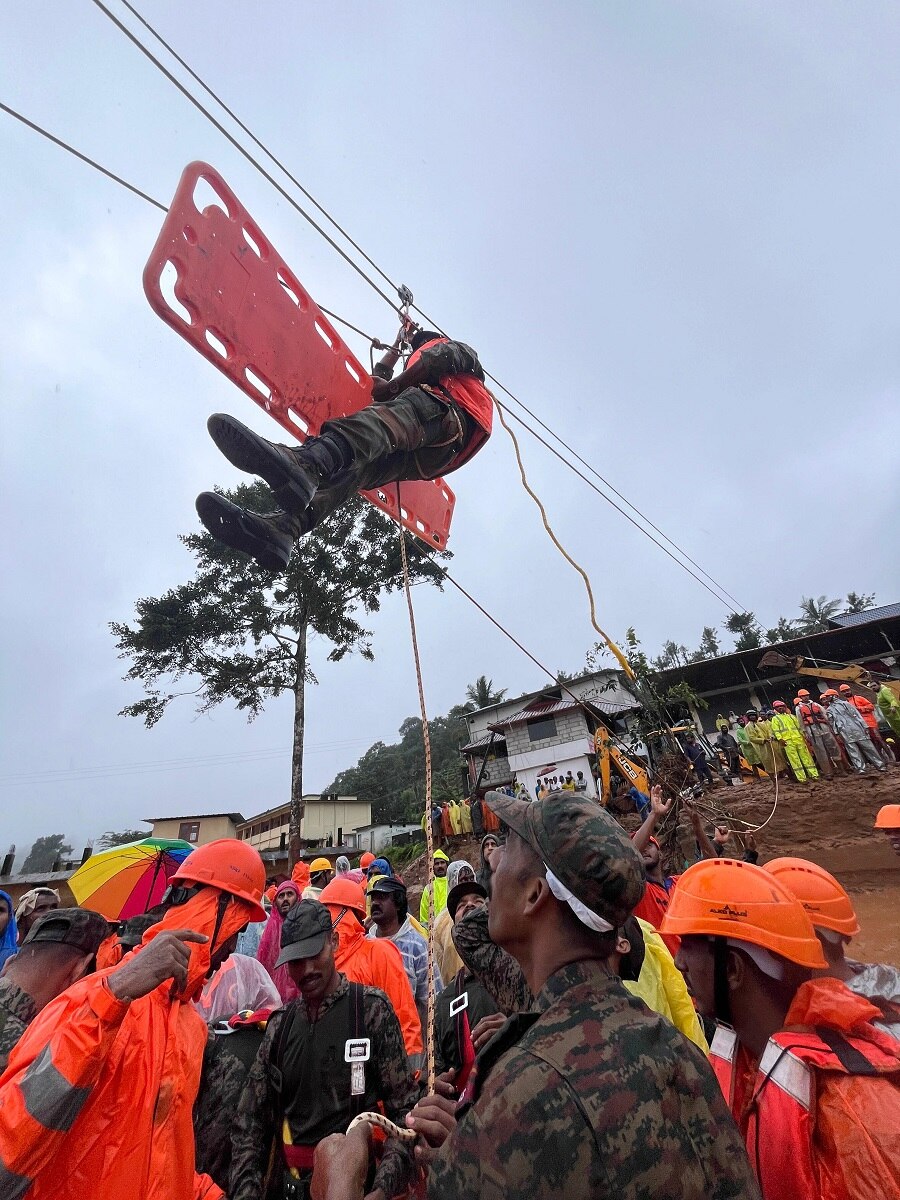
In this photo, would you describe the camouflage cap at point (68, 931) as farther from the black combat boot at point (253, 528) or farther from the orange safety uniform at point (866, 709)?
the orange safety uniform at point (866, 709)

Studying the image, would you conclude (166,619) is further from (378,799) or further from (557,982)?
(378,799)

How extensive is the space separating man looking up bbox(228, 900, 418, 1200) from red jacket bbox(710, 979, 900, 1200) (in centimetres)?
161

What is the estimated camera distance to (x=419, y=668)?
2672mm

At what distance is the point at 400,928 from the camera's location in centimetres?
500

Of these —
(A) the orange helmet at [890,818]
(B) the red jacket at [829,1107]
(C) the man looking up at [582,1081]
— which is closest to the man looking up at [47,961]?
(C) the man looking up at [582,1081]

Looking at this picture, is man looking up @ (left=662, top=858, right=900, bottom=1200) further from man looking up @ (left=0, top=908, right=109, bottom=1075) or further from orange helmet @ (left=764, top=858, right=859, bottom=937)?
man looking up @ (left=0, top=908, right=109, bottom=1075)

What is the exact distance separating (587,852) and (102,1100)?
5.18ft

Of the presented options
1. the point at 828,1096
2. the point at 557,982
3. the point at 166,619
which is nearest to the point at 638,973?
the point at 828,1096

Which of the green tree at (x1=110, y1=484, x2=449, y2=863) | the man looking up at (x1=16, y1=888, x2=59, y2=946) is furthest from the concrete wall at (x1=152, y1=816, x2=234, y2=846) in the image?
the man looking up at (x1=16, y1=888, x2=59, y2=946)

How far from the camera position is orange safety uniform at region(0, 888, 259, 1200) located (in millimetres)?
1387

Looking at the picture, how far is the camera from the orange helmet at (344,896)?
436cm

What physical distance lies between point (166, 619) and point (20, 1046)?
59.3 feet

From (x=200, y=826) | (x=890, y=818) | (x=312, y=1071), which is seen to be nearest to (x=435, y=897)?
(x=312, y=1071)

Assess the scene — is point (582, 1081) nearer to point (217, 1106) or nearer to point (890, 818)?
point (217, 1106)
